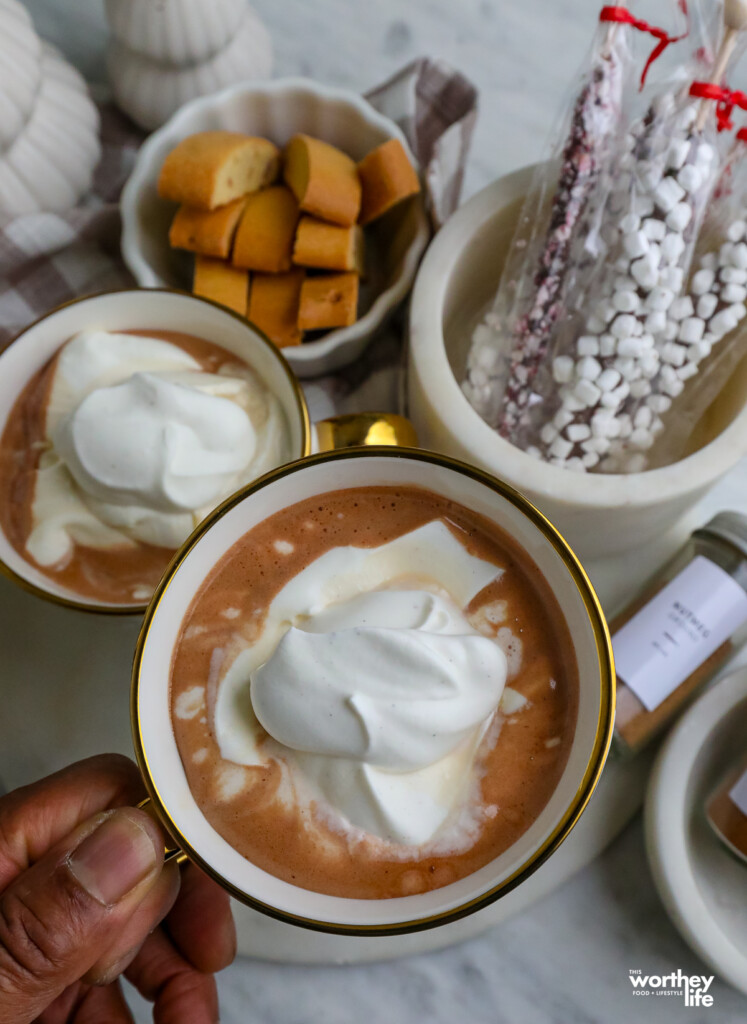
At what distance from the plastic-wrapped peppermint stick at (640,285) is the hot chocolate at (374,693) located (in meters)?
0.20

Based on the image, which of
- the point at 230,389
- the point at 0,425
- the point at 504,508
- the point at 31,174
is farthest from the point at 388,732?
the point at 31,174

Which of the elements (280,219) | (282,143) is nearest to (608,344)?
(280,219)

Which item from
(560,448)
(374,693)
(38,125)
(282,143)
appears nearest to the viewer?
(374,693)

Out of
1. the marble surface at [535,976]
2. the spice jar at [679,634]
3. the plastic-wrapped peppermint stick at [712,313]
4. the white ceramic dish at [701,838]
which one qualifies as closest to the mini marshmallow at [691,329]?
the plastic-wrapped peppermint stick at [712,313]

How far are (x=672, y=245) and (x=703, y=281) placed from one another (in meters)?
0.05

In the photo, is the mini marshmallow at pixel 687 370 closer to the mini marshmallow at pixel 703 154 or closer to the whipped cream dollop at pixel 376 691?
the mini marshmallow at pixel 703 154

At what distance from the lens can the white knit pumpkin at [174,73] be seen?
0.92 m

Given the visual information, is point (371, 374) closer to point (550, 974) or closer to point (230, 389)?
point (230, 389)

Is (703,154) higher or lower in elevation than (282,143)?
higher

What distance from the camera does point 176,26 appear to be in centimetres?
86

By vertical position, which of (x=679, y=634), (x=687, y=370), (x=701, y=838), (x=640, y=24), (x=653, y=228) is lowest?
(x=701, y=838)

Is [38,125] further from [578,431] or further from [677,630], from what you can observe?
[677,630]

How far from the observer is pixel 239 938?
0.81 meters

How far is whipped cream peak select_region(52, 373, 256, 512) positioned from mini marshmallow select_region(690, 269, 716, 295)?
0.40 meters
